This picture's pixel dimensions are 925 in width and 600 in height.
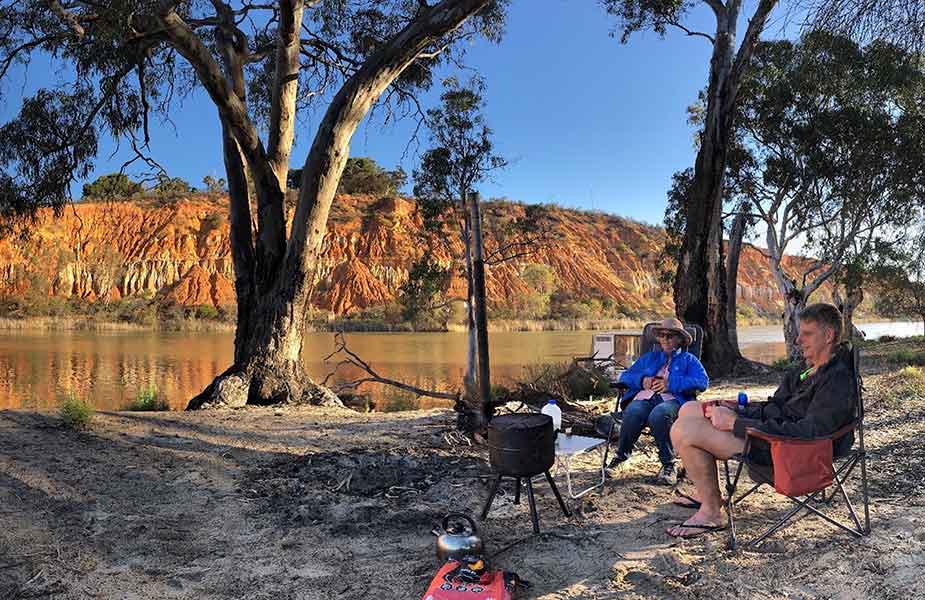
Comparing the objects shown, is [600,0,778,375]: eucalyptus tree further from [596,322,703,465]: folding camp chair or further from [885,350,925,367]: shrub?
[596,322,703,465]: folding camp chair

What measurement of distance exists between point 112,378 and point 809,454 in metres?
15.3

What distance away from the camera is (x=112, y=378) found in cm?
1474

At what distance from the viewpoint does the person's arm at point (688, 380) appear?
3.46 m

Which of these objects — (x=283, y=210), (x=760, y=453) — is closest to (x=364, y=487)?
(x=760, y=453)

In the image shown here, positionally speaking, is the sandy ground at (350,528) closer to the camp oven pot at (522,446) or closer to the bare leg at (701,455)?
the bare leg at (701,455)

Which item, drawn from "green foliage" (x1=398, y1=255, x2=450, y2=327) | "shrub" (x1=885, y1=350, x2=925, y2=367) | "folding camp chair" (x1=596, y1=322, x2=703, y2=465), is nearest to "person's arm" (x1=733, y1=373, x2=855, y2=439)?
"folding camp chair" (x1=596, y1=322, x2=703, y2=465)

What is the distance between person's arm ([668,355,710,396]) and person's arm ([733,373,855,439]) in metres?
0.97

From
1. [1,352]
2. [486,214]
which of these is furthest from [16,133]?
[486,214]

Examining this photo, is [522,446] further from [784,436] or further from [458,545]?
[784,436]

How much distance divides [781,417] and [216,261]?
42.6 metres

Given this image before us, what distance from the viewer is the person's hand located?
8.59ft

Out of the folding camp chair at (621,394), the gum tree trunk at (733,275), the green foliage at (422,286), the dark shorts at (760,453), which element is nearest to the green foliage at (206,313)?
the green foliage at (422,286)

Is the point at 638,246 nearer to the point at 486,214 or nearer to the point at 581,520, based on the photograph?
the point at 486,214

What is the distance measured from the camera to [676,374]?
11.5 feet
